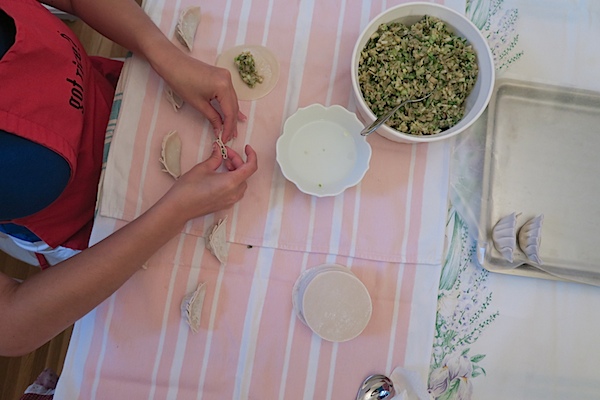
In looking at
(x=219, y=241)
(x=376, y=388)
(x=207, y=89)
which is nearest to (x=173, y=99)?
(x=207, y=89)

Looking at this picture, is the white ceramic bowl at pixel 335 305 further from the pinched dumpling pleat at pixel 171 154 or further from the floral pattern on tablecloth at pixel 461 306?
the pinched dumpling pleat at pixel 171 154

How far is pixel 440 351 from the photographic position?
798mm

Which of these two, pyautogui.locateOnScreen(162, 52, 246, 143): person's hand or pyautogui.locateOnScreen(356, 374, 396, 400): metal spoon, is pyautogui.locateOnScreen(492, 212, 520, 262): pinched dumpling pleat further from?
pyautogui.locateOnScreen(162, 52, 246, 143): person's hand

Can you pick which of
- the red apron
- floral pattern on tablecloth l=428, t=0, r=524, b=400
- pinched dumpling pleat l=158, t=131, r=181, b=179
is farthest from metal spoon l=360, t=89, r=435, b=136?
the red apron

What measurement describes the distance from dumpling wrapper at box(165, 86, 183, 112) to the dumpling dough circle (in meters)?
0.45

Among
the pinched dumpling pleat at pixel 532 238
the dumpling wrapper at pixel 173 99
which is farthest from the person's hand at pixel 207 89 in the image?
the pinched dumpling pleat at pixel 532 238

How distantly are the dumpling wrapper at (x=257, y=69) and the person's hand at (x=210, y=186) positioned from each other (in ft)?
0.44

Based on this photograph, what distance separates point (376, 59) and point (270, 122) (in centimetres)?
24

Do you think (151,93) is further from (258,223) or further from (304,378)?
(304,378)

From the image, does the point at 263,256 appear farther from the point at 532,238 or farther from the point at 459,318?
the point at 532,238

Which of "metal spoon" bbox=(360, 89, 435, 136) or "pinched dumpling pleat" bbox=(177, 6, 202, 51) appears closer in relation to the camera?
"metal spoon" bbox=(360, 89, 435, 136)

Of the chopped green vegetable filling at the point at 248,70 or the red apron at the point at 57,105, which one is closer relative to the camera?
the red apron at the point at 57,105

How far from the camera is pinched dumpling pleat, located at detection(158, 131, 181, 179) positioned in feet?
2.62

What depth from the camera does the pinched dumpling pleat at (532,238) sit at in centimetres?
75
